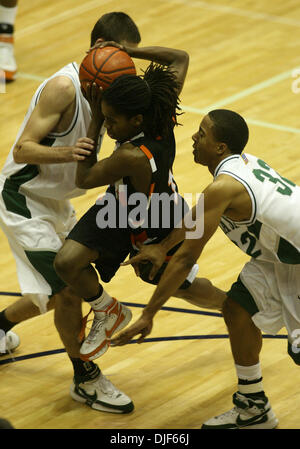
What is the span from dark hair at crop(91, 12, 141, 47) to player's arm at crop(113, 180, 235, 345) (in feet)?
3.17

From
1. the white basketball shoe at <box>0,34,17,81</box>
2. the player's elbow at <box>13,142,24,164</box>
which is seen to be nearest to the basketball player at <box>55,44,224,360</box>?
the player's elbow at <box>13,142,24,164</box>

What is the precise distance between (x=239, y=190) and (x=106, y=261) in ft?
2.66

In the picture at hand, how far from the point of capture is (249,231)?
4184mm

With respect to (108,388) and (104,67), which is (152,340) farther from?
(104,67)

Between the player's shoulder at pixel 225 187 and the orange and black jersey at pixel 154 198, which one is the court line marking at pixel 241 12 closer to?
the orange and black jersey at pixel 154 198

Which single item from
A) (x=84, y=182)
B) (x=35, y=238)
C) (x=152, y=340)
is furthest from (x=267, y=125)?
(x=84, y=182)

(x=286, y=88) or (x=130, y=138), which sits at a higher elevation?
(x=130, y=138)

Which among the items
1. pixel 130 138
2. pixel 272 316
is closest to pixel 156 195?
pixel 130 138

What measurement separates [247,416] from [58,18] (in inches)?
284

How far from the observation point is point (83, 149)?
416 centimetres

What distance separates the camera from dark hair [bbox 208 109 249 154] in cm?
415

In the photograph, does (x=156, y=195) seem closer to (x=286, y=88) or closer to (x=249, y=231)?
(x=249, y=231)

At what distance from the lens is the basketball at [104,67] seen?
4184 mm

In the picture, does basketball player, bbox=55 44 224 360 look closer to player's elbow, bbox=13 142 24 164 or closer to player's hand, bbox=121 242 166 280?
player's hand, bbox=121 242 166 280
